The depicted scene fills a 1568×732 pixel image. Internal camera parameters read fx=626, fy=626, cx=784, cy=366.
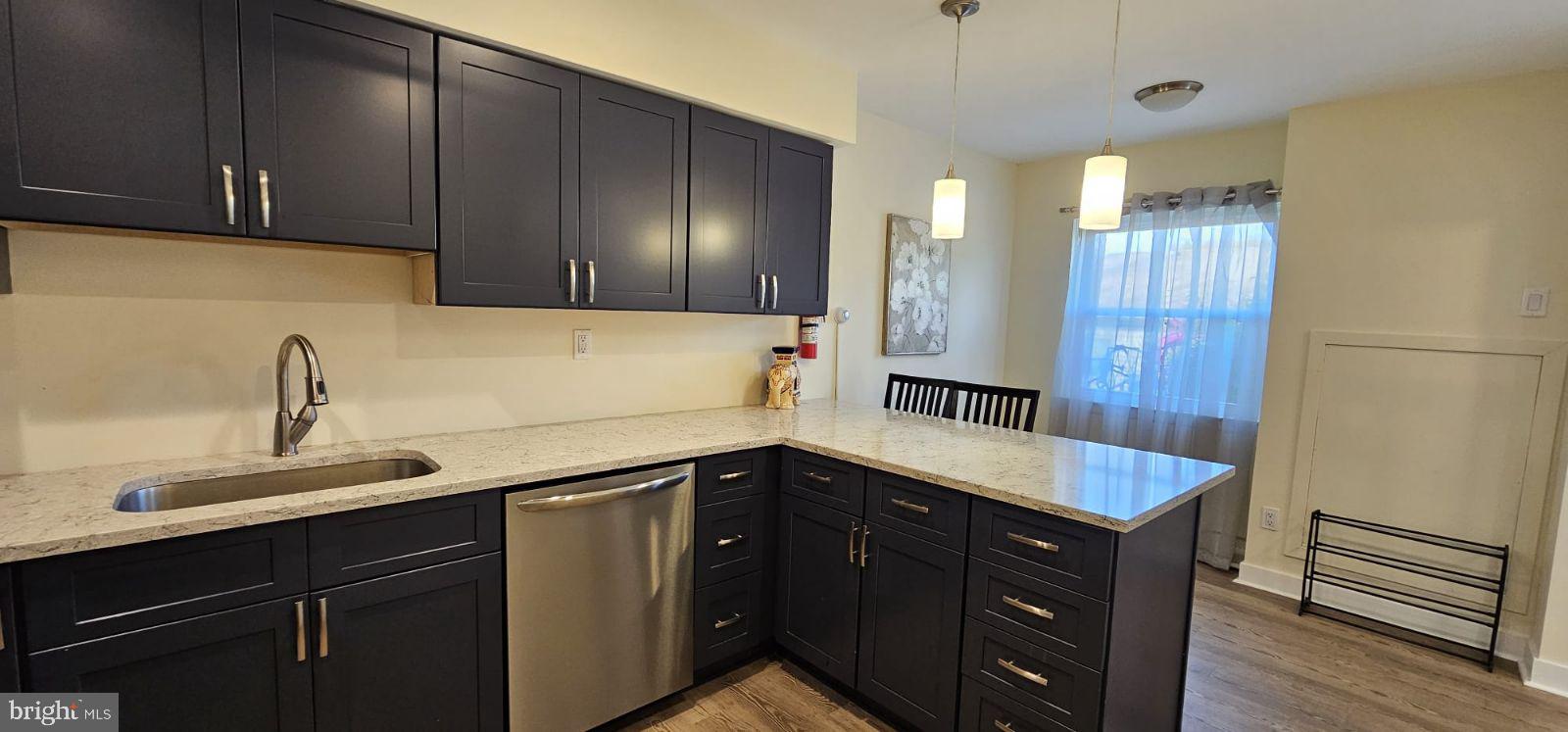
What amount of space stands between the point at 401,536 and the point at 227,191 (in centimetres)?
91

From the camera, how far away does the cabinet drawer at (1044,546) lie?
1.49 metres

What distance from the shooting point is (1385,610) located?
285 centimetres

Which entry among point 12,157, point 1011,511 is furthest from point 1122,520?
point 12,157

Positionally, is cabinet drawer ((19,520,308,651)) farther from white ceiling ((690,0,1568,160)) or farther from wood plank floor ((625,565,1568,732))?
white ceiling ((690,0,1568,160))

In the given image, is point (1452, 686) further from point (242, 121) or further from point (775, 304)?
point (242, 121)

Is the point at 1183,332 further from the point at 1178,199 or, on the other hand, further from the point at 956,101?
the point at 956,101

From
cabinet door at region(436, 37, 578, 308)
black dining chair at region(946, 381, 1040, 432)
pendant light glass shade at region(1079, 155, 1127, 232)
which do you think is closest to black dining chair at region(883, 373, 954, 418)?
black dining chair at region(946, 381, 1040, 432)

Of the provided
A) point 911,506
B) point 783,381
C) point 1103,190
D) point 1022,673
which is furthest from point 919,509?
point 783,381

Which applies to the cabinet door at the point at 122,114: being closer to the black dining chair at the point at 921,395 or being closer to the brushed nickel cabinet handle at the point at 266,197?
the brushed nickel cabinet handle at the point at 266,197

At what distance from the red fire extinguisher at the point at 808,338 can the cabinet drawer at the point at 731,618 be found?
120cm

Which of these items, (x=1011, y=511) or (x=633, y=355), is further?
(x=633, y=355)

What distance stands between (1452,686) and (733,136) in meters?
3.42

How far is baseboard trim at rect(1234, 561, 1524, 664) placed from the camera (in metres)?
2.57

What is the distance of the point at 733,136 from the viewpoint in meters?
2.43
